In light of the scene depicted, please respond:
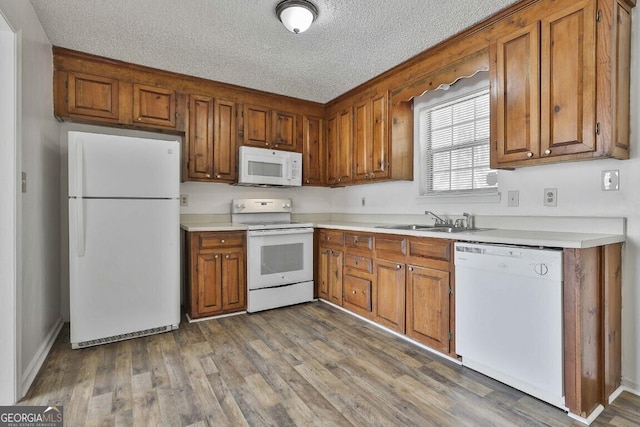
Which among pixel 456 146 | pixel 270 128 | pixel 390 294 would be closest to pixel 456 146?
→ pixel 456 146

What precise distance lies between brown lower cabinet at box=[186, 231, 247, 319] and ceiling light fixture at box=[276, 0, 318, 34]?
6.31ft

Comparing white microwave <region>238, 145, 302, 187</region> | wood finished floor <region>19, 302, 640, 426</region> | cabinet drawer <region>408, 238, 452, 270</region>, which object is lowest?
wood finished floor <region>19, 302, 640, 426</region>

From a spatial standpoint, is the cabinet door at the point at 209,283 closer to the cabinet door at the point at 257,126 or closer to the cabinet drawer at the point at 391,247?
the cabinet door at the point at 257,126

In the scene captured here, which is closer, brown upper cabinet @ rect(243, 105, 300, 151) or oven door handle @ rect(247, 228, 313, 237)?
oven door handle @ rect(247, 228, 313, 237)

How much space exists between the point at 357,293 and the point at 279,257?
2.94 feet

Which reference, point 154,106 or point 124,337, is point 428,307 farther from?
point 154,106

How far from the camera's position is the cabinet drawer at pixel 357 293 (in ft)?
9.88

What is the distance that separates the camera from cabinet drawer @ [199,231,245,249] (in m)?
3.08

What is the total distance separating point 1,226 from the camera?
1789 millimetres

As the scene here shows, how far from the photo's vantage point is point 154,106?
3.15m

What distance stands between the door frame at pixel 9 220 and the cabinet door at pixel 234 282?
157cm

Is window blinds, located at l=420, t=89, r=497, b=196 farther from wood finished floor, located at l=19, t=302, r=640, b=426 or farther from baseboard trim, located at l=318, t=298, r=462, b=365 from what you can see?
wood finished floor, located at l=19, t=302, r=640, b=426

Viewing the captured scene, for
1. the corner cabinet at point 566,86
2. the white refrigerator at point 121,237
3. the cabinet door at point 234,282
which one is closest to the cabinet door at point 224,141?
the white refrigerator at point 121,237

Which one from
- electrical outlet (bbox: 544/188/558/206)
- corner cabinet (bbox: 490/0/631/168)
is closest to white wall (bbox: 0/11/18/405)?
corner cabinet (bbox: 490/0/631/168)
